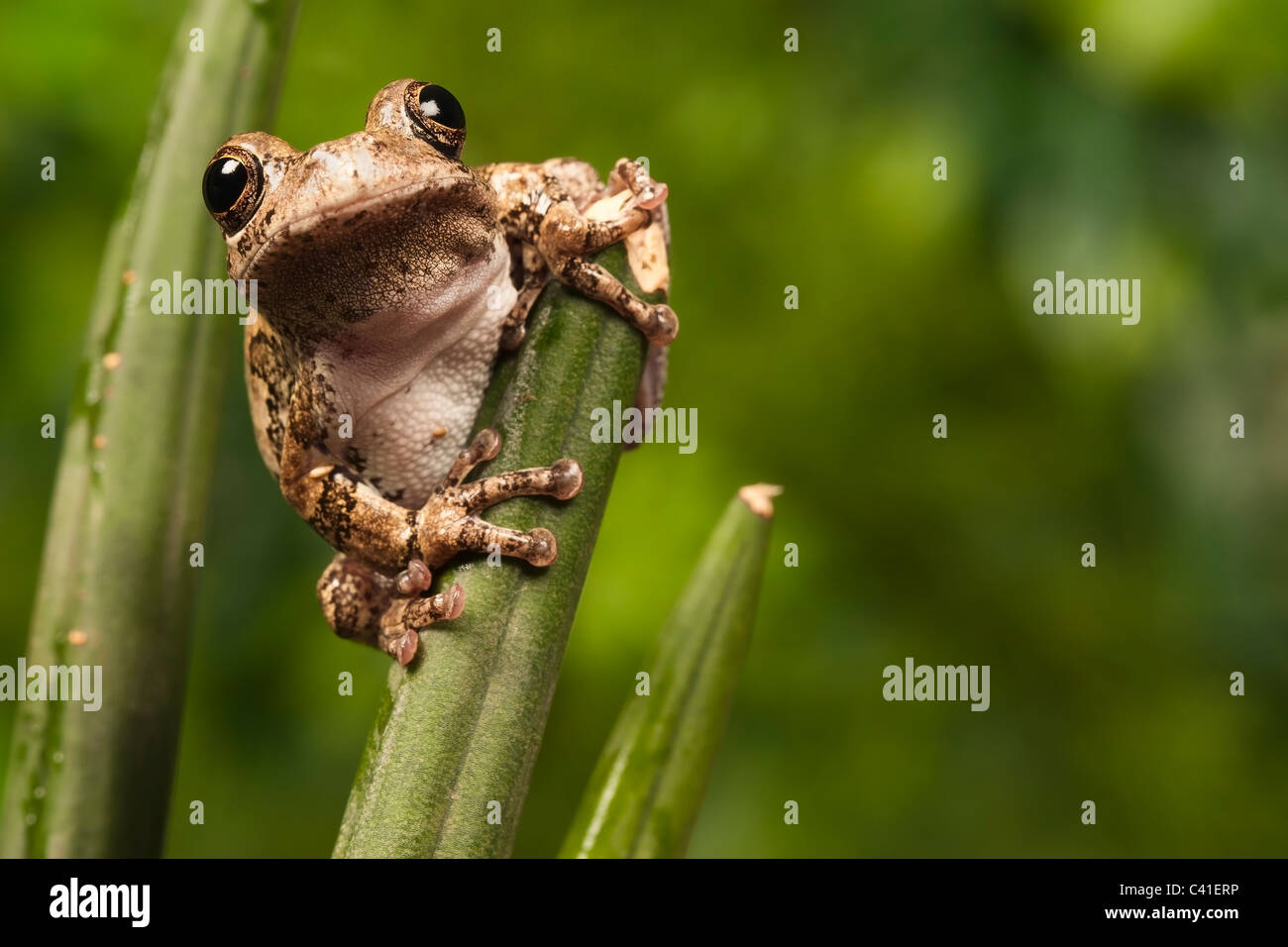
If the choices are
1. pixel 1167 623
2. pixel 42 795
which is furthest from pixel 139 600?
pixel 1167 623

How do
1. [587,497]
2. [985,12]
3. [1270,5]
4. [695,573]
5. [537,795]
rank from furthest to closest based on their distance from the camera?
1. [537,795]
2. [985,12]
3. [1270,5]
4. [695,573]
5. [587,497]

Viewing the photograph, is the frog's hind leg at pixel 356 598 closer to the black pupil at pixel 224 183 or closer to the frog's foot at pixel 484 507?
the frog's foot at pixel 484 507

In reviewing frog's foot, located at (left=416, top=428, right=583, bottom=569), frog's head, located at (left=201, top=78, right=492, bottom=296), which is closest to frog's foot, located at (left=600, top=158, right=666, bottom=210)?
frog's head, located at (left=201, top=78, right=492, bottom=296)

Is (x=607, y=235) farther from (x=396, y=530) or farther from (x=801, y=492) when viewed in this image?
(x=801, y=492)

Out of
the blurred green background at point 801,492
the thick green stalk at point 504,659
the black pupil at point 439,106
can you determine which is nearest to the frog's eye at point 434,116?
the black pupil at point 439,106

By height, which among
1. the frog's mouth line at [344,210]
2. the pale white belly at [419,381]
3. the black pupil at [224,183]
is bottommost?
the pale white belly at [419,381]

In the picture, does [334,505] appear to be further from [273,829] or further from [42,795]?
[273,829]
